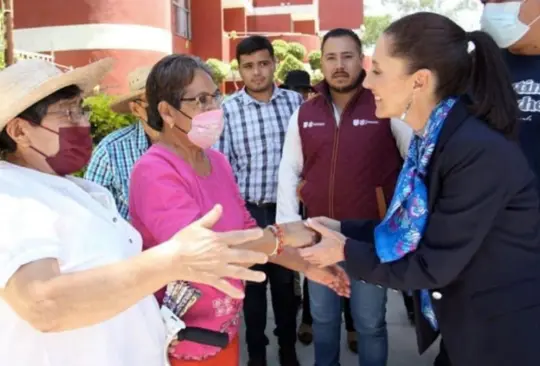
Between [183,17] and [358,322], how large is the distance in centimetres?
1552

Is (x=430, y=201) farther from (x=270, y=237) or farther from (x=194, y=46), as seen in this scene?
(x=194, y=46)

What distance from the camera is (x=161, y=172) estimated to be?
1.99 meters

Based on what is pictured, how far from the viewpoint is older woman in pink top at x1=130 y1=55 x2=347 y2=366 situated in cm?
196

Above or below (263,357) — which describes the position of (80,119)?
above

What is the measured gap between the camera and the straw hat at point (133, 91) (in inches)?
129

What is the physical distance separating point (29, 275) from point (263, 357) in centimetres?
263

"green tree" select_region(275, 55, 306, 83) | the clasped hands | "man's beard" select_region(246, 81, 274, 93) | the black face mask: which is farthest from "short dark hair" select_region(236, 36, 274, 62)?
"green tree" select_region(275, 55, 306, 83)

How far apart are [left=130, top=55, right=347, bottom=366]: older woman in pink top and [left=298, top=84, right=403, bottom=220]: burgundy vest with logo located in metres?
0.74

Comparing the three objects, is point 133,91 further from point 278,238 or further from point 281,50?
point 281,50

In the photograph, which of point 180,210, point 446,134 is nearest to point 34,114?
point 180,210

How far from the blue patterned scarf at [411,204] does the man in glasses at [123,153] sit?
1521mm

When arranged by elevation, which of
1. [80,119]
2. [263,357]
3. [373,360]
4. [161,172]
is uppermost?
[80,119]

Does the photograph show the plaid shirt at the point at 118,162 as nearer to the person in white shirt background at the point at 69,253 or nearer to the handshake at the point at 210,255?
the person in white shirt background at the point at 69,253

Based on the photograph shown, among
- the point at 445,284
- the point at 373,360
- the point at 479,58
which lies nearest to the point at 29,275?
the point at 445,284
